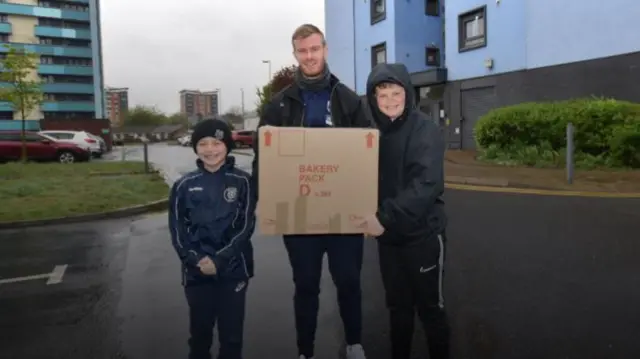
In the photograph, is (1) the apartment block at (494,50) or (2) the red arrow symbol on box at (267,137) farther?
(1) the apartment block at (494,50)

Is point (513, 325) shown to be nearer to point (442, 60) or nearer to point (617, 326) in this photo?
point (617, 326)

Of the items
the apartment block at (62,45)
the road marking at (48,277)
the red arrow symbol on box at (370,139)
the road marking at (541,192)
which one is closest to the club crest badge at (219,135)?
the red arrow symbol on box at (370,139)

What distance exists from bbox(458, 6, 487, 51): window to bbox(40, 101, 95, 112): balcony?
75.4 m

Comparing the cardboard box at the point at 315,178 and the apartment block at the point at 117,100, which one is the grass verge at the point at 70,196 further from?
the apartment block at the point at 117,100

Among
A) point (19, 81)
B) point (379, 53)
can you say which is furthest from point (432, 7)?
point (19, 81)

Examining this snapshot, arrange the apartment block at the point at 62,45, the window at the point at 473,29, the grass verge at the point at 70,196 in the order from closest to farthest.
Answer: the grass verge at the point at 70,196
the window at the point at 473,29
the apartment block at the point at 62,45

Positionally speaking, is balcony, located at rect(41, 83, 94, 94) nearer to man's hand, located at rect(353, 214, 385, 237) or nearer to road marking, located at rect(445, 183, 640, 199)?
road marking, located at rect(445, 183, 640, 199)

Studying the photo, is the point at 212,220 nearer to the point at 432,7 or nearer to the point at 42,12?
the point at 432,7

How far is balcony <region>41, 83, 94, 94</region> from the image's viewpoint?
8219 centimetres

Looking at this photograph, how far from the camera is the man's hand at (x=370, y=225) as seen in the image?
265 cm

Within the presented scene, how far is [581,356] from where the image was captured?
3.16 m

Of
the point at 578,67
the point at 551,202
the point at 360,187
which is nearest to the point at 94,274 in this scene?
the point at 360,187

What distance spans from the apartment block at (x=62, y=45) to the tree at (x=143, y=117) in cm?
1708

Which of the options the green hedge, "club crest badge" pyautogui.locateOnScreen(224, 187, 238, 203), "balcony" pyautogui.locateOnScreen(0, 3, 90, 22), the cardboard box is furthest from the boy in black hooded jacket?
"balcony" pyautogui.locateOnScreen(0, 3, 90, 22)
